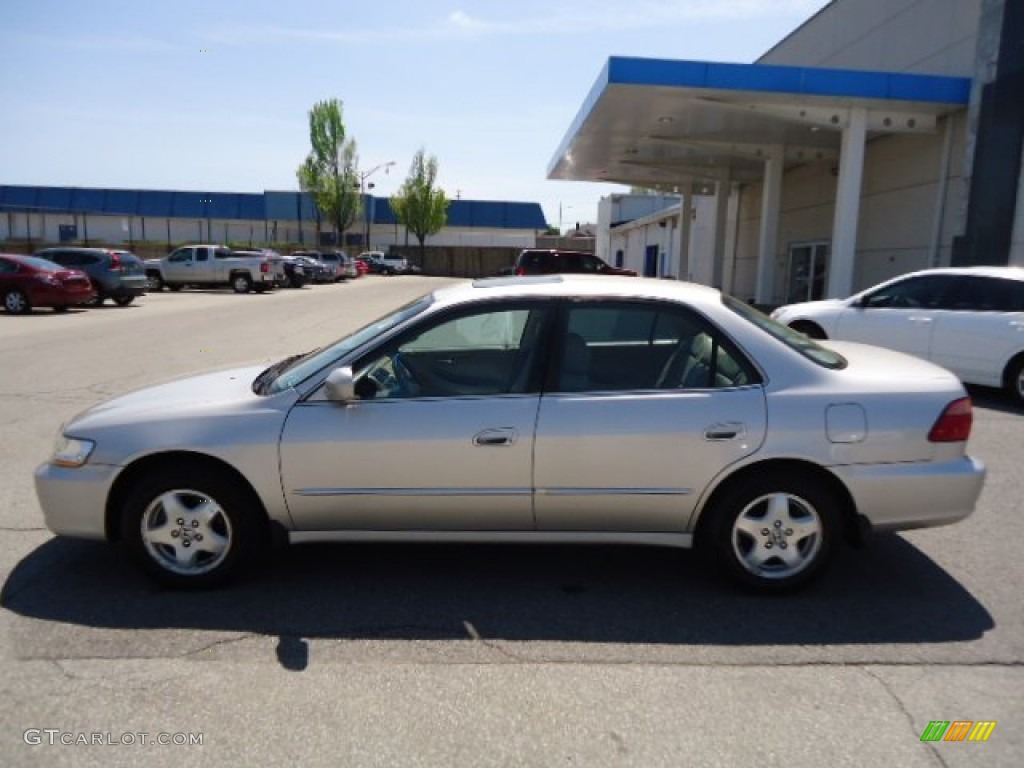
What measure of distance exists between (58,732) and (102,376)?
8.11 metres

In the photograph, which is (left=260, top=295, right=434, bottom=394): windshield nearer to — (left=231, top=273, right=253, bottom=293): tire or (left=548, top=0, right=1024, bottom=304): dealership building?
(left=548, top=0, right=1024, bottom=304): dealership building

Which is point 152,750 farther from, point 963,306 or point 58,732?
point 963,306

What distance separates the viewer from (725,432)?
137 inches

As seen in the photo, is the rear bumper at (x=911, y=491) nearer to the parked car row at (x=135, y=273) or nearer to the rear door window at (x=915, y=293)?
the rear door window at (x=915, y=293)

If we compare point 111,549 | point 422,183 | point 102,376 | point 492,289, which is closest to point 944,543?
point 492,289

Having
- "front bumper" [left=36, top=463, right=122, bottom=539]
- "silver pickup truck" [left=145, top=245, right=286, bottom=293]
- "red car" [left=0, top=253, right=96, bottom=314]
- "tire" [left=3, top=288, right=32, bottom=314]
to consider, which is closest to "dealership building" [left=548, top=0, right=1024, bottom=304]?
"silver pickup truck" [left=145, top=245, right=286, bottom=293]

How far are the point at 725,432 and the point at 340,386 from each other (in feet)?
6.04

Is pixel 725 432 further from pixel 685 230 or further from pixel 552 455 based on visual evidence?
pixel 685 230

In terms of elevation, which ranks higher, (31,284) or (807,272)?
(807,272)

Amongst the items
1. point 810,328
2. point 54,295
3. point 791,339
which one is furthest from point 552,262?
point 791,339

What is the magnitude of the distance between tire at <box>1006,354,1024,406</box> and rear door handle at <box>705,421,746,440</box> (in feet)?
22.5

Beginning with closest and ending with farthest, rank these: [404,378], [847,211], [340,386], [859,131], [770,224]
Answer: [340,386]
[404,378]
[859,131]
[847,211]
[770,224]

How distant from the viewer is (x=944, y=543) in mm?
4387

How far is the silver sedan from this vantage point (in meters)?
3.51
